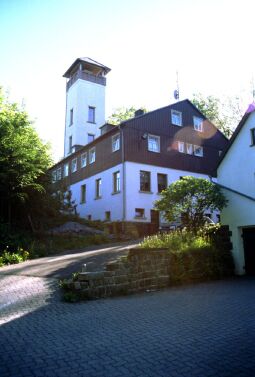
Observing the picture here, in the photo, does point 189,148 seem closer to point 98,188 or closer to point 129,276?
point 98,188

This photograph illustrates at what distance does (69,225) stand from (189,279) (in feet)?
34.3

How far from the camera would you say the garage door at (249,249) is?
1358 centimetres

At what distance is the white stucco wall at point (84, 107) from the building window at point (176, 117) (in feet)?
40.1

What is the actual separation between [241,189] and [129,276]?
1041 centimetres

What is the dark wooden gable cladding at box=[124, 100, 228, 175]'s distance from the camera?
26.4 m

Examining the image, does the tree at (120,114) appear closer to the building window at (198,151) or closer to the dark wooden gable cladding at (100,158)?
the dark wooden gable cladding at (100,158)

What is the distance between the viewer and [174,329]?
5.62 metres

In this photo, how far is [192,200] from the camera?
14.2m

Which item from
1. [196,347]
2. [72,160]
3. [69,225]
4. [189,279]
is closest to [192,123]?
[72,160]

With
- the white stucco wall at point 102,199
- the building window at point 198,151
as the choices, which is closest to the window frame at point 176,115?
the building window at point 198,151

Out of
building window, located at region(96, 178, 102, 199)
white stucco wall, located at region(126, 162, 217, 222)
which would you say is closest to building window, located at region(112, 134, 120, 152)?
white stucco wall, located at region(126, 162, 217, 222)

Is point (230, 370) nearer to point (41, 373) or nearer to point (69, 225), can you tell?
point (41, 373)

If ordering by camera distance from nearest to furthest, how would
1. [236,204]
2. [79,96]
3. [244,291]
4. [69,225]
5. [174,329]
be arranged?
[174,329]
[244,291]
[236,204]
[69,225]
[79,96]

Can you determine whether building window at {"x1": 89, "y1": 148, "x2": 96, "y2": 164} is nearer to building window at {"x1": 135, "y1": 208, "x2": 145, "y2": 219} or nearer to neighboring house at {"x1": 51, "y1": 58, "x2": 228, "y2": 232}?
neighboring house at {"x1": 51, "y1": 58, "x2": 228, "y2": 232}
